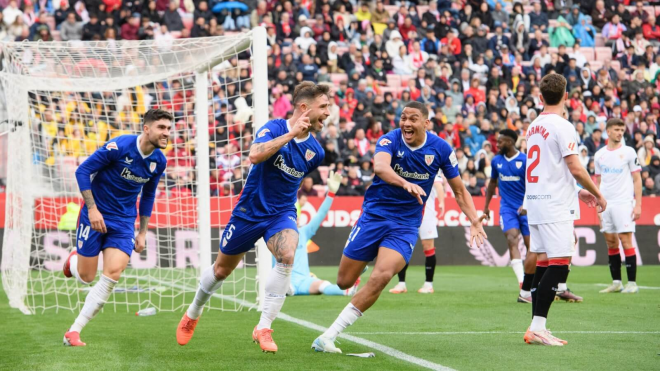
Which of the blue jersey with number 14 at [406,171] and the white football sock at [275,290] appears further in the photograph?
the blue jersey with number 14 at [406,171]

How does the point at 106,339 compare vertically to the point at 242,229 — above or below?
below

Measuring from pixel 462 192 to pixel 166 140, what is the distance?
3.09 m

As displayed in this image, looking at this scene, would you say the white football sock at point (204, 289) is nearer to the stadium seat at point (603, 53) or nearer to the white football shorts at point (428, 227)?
the white football shorts at point (428, 227)

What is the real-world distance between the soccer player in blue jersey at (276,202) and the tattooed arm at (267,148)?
0.17m

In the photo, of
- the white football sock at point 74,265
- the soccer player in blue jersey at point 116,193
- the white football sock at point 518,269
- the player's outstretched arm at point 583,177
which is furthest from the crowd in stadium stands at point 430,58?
A: the player's outstretched arm at point 583,177

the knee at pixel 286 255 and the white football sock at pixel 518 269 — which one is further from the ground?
the knee at pixel 286 255

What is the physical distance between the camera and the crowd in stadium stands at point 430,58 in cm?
2358

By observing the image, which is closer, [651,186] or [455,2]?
[651,186]

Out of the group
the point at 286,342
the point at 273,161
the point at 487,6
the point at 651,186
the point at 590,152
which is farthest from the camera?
the point at 487,6

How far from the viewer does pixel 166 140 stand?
8.82 m

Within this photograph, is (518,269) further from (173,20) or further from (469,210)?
(173,20)

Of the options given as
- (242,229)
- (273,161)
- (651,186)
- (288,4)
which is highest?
(288,4)

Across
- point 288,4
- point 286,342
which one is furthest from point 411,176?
point 288,4

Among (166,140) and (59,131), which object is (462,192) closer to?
(166,140)
